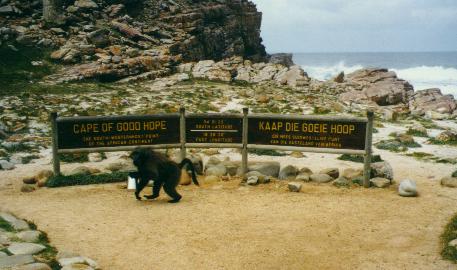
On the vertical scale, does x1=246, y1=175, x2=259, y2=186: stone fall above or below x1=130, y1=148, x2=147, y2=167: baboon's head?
below

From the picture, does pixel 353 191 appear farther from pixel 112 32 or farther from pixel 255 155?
pixel 112 32

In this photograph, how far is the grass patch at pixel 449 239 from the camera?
7186 millimetres

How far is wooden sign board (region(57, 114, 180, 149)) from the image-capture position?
11664mm

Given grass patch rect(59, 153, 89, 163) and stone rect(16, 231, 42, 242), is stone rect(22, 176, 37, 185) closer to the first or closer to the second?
grass patch rect(59, 153, 89, 163)

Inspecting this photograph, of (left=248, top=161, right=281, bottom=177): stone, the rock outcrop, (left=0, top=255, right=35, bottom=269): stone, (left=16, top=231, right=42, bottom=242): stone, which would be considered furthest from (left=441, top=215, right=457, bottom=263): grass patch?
the rock outcrop

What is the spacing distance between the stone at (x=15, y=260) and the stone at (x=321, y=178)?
739 centimetres

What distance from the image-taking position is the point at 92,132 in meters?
11.8

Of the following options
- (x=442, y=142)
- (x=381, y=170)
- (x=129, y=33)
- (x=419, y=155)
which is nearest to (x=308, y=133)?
(x=381, y=170)

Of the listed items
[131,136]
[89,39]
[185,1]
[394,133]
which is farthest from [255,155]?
[185,1]

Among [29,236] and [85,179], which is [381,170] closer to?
[85,179]

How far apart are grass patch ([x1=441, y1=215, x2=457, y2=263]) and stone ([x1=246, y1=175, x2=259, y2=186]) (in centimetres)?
454

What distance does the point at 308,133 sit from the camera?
11.8 metres

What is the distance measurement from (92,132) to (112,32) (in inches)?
948

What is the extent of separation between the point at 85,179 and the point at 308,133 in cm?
585
